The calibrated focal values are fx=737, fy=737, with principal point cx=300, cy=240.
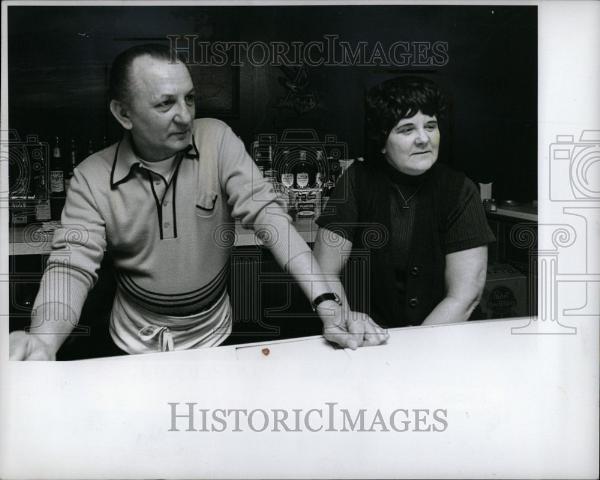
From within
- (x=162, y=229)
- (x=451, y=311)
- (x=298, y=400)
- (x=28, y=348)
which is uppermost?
(x=162, y=229)

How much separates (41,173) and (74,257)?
1.07 feet

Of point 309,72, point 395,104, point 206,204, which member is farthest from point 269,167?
point 395,104

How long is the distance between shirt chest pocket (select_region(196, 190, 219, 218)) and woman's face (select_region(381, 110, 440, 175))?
642 mm

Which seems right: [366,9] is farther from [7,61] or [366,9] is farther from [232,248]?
→ [7,61]

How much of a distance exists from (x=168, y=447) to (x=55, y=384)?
1.56 ft

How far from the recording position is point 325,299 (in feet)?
8.84

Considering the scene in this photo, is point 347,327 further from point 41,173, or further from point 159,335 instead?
point 41,173

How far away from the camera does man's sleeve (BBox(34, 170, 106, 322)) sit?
266cm

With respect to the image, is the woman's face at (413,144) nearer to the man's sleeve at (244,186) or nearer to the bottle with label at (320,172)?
the bottle with label at (320,172)

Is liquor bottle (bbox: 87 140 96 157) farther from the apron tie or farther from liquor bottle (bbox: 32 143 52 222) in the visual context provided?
the apron tie

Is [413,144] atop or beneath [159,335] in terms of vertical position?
atop

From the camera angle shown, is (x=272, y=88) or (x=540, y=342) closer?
(x=272, y=88)

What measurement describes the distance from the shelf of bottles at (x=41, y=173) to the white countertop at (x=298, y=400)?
560mm

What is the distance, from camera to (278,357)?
2.71 m
